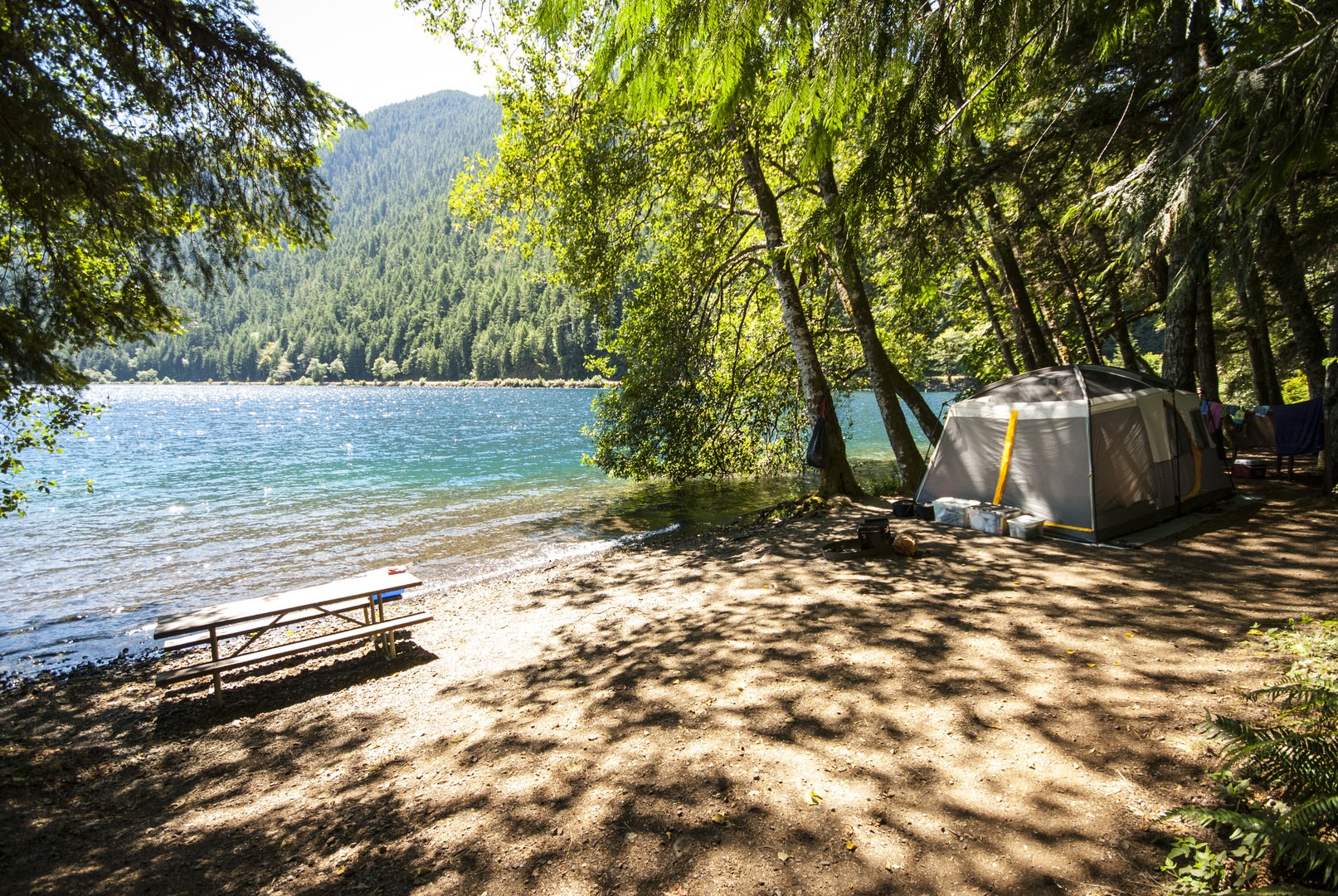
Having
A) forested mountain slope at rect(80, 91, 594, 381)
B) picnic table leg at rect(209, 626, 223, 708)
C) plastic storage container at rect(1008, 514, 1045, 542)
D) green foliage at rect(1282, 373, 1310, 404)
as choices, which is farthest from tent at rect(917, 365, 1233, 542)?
forested mountain slope at rect(80, 91, 594, 381)

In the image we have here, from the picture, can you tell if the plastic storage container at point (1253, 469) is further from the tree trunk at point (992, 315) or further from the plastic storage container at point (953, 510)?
the plastic storage container at point (953, 510)

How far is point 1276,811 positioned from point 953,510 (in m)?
6.91

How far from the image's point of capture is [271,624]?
627cm

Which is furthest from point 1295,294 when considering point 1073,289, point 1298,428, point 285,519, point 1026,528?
point 285,519

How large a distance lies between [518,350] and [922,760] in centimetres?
12015

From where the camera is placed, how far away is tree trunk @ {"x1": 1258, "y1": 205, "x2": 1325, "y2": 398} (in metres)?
8.38

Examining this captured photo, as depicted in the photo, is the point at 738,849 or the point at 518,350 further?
the point at 518,350

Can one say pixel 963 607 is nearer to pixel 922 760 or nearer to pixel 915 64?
pixel 922 760

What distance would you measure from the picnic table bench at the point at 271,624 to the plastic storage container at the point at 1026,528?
23.6 ft

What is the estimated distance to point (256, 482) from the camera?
82.1 feet

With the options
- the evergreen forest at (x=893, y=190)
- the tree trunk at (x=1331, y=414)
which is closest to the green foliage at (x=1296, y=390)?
the evergreen forest at (x=893, y=190)

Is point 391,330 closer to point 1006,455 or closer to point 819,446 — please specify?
point 819,446

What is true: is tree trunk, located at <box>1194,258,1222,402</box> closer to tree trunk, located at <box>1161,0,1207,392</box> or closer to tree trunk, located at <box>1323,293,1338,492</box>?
tree trunk, located at <box>1161,0,1207,392</box>

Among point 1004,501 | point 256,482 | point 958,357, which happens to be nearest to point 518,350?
point 256,482
